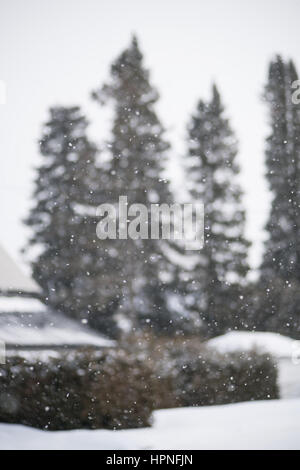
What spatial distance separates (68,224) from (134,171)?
424cm

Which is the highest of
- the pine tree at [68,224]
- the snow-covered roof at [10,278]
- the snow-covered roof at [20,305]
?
the pine tree at [68,224]

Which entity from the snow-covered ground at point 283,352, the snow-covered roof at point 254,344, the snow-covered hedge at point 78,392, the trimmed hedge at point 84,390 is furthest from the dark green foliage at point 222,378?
the snow-covered hedge at point 78,392

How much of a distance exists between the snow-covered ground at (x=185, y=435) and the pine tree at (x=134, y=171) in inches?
435

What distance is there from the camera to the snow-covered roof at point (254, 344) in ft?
47.7

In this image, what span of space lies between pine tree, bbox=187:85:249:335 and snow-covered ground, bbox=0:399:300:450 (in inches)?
520

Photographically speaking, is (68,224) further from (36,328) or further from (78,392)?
(78,392)

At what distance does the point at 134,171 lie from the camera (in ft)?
72.8

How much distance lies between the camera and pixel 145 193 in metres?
22.0

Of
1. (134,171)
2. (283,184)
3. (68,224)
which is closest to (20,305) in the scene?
(68,224)

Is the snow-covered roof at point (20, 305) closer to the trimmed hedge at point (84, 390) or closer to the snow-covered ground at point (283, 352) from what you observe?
the snow-covered ground at point (283, 352)

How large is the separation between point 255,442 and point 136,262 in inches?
558
